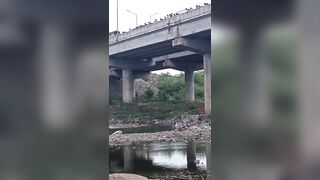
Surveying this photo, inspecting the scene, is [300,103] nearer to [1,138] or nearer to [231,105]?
[231,105]

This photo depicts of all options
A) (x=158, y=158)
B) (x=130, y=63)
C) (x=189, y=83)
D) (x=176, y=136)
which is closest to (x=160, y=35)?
(x=176, y=136)

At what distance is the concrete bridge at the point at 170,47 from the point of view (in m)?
24.7

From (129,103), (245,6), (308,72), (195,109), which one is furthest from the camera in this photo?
(129,103)

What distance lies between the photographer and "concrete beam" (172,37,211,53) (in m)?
25.8

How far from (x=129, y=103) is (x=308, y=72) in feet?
118

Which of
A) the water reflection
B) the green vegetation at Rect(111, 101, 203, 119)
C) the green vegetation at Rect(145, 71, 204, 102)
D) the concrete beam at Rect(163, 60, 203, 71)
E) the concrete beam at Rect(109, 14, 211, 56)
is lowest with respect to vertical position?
the water reflection

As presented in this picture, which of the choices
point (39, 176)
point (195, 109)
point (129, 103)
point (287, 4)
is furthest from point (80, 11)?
point (129, 103)

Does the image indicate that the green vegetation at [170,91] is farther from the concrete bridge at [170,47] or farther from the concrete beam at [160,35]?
the concrete beam at [160,35]

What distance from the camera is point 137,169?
1255 centimetres

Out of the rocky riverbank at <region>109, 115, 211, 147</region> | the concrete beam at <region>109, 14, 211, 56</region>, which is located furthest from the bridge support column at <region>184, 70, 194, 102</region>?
the rocky riverbank at <region>109, 115, 211, 147</region>

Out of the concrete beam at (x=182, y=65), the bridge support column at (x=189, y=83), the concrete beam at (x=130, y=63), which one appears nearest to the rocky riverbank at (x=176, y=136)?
the concrete beam at (x=182, y=65)

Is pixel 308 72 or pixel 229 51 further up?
pixel 229 51

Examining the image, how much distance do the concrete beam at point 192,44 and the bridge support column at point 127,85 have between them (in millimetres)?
12224

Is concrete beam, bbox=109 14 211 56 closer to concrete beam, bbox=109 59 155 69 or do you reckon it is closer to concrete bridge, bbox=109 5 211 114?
concrete bridge, bbox=109 5 211 114
